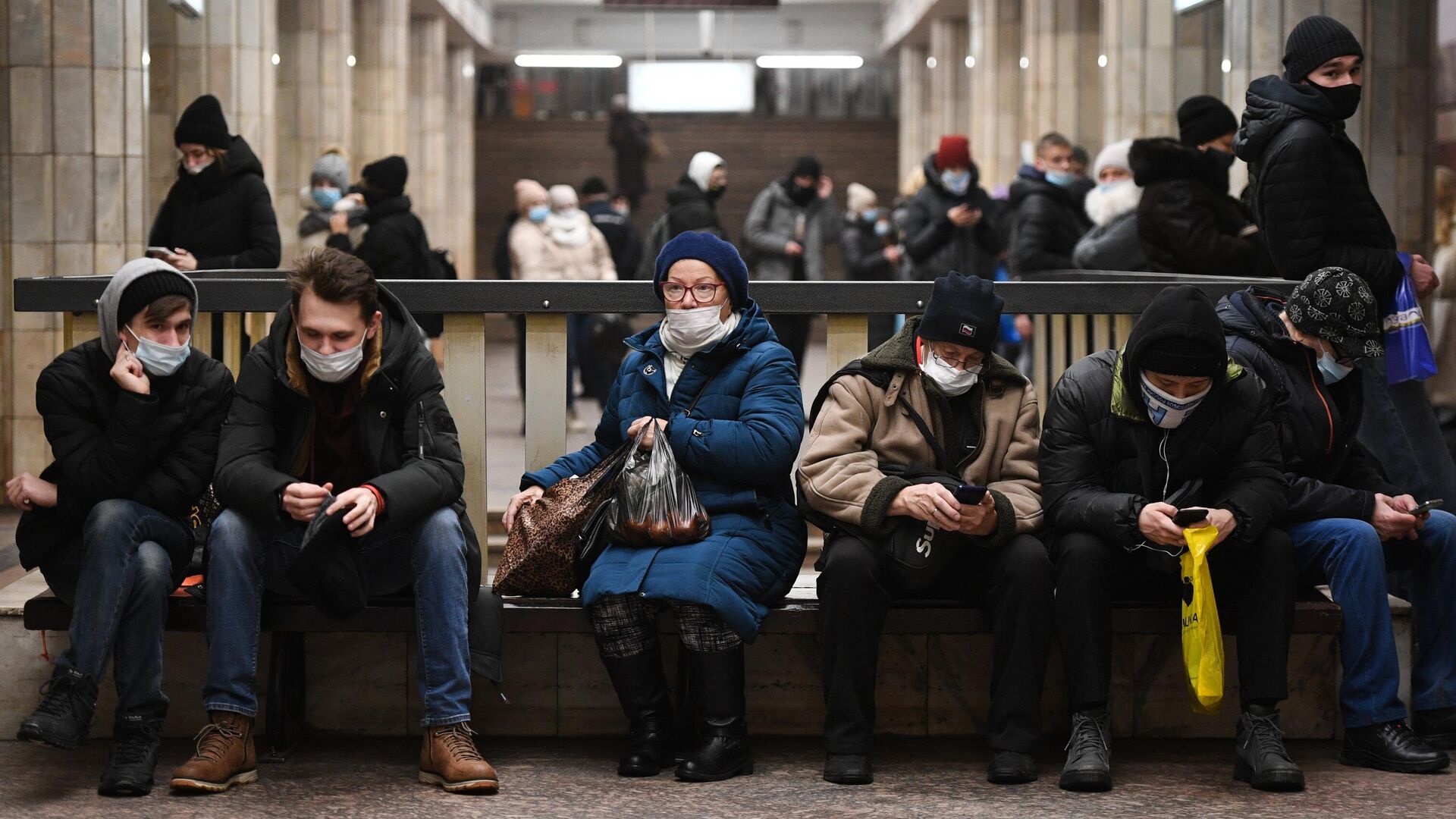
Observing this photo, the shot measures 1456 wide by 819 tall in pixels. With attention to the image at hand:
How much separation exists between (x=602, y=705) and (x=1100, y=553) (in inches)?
59.8

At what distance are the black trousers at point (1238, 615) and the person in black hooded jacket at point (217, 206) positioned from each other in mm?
4349

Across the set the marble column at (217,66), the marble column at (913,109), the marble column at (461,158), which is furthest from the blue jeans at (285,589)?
the marble column at (913,109)

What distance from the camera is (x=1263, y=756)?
4.74 meters

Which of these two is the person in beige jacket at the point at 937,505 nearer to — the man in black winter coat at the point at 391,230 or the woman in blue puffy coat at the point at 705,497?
the woman in blue puffy coat at the point at 705,497

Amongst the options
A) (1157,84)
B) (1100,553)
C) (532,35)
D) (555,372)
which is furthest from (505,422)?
(532,35)

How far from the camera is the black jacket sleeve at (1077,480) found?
480cm

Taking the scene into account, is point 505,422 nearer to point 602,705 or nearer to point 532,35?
point 602,705

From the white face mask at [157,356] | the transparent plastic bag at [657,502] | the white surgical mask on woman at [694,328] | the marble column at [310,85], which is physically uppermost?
the marble column at [310,85]

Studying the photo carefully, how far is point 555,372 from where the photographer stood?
17.6 ft

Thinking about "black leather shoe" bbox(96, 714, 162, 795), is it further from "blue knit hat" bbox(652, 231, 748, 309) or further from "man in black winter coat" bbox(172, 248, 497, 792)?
"blue knit hat" bbox(652, 231, 748, 309)

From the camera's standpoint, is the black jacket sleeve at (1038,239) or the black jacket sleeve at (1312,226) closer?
the black jacket sleeve at (1312,226)

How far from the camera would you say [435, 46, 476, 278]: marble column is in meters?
29.3

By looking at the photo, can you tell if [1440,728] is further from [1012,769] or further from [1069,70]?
[1069,70]

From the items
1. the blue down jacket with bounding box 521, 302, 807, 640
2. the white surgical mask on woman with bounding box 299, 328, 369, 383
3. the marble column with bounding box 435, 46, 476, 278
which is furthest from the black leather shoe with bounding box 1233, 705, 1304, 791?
the marble column with bounding box 435, 46, 476, 278
